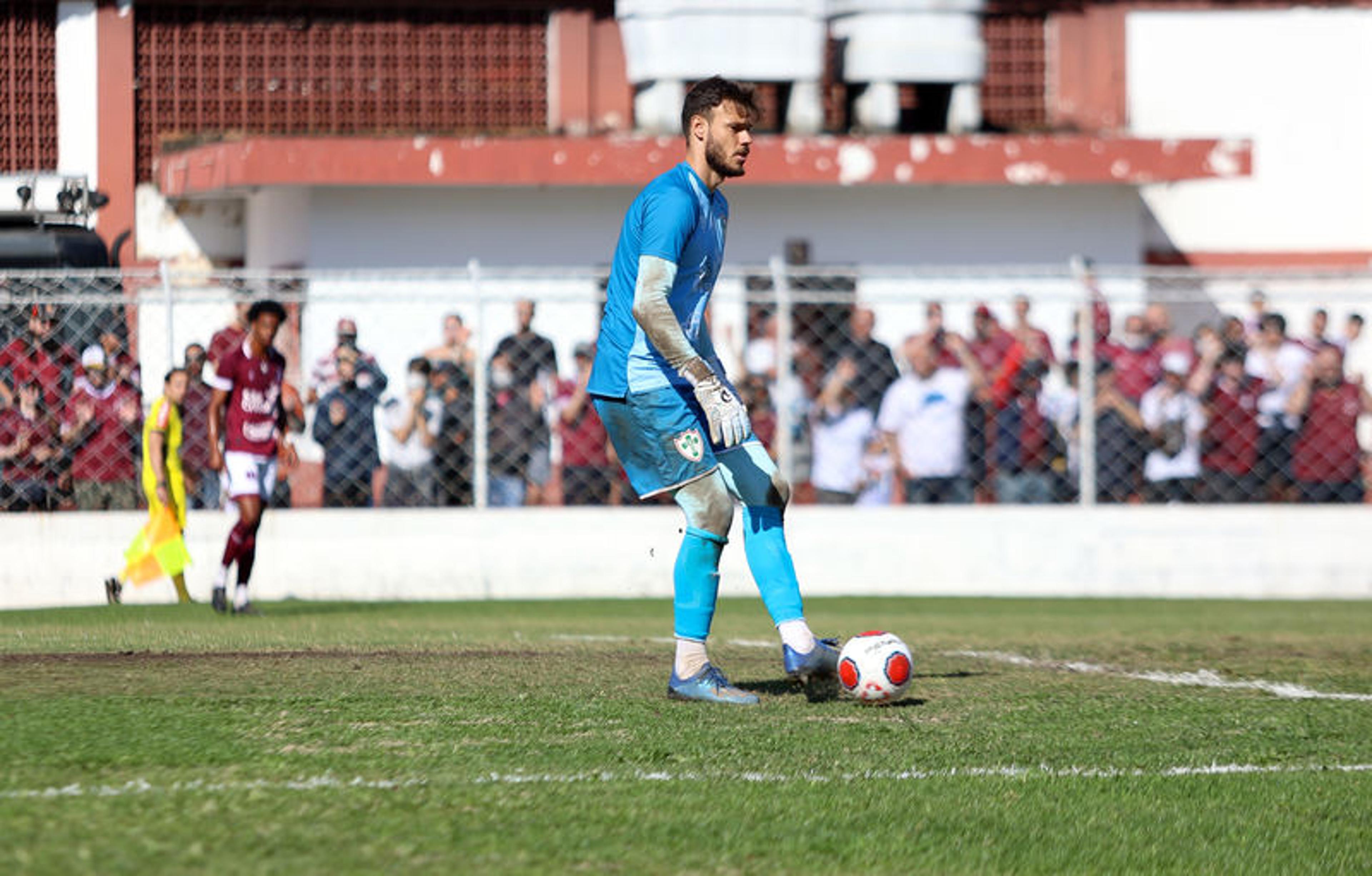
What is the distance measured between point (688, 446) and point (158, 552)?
7923 millimetres

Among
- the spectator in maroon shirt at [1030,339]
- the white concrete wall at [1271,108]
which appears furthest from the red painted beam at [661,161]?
the spectator in maroon shirt at [1030,339]

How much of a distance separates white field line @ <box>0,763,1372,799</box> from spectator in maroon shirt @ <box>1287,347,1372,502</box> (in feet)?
31.8

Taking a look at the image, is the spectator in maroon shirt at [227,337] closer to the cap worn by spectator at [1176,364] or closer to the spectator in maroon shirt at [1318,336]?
the cap worn by spectator at [1176,364]

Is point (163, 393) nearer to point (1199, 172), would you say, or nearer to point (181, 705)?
point (181, 705)

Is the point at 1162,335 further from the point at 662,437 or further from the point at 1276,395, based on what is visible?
the point at 662,437

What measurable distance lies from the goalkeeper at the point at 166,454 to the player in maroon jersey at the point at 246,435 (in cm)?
76

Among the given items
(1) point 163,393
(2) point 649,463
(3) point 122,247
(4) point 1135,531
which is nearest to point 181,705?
(2) point 649,463

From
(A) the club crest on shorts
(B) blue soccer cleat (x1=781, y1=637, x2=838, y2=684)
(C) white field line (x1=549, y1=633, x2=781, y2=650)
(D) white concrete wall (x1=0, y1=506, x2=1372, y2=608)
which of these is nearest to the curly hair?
(D) white concrete wall (x1=0, y1=506, x2=1372, y2=608)

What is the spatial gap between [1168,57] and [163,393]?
48.0 feet

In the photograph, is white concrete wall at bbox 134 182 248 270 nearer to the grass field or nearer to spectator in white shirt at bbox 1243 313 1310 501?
spectator in white shirt at bbox 1243 313 1310 501

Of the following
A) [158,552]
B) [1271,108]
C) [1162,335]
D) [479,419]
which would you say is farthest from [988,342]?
[1271,108]

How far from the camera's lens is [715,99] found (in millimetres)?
7559

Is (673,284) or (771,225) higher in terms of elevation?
(771,225)

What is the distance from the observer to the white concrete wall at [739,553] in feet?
50.2
